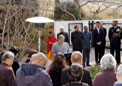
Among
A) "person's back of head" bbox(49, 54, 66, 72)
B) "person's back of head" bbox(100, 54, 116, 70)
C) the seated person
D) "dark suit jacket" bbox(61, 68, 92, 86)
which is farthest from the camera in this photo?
"person's back of head" bbox(49, 54, 66, 72)

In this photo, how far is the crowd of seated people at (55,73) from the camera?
453cm

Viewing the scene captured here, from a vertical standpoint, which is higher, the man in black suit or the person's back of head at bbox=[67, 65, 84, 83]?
the person's back of head at bbox=[67, 65, 84, 83]

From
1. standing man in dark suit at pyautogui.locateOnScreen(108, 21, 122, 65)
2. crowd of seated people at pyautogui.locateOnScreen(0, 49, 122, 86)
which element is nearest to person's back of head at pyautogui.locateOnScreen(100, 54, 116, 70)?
crowd of seated people at pyautogui.locateOnScreen(0, 49, 122, 86)

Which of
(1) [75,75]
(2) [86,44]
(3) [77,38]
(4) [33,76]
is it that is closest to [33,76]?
(4) [33,76]

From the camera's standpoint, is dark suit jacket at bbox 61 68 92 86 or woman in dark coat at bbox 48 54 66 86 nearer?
dark suit jacket at bbox 61 68 92 86

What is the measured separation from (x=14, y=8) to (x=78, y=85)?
9158 mm

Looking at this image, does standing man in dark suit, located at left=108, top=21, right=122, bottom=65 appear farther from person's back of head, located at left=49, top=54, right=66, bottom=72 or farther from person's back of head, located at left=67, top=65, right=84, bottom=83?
person's back of head, located at left=67, top=65, right=84, bottom=83

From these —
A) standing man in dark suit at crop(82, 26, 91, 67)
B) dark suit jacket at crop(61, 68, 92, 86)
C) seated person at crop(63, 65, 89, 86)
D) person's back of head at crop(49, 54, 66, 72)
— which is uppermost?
seated person at crop(63, 65, 89, 86)

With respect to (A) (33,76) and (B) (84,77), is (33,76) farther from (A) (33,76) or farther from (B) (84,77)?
(B) (84,77)

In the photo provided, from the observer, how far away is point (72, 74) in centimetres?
423

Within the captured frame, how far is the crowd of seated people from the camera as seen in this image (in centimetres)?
453

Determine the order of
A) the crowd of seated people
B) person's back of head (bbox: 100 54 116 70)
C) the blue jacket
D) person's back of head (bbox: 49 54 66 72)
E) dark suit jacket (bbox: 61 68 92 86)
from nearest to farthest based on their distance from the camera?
the crowd of seated people
the blue jacket
person's back of head (bbox: 100 54 116 70)
dark suit jacket (bbox: 61 68 92 86)
person's back of head (bbox: 49 54 66 72)

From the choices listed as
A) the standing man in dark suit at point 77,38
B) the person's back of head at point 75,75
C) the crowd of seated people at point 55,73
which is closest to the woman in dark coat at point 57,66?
the crowd of seated people at point 55,73

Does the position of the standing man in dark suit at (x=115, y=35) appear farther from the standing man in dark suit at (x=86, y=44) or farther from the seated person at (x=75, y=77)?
the seated person at (x=75, y=77)
